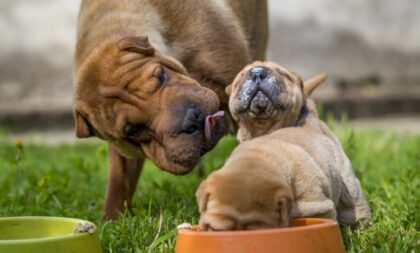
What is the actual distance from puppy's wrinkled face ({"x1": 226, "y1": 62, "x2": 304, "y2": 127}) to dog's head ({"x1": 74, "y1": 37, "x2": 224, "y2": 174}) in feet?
0.58

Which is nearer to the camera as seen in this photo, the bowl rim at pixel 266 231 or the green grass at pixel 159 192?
the bowl rim at pixel 266 231

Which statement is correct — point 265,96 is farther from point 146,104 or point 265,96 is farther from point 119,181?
point 119,181

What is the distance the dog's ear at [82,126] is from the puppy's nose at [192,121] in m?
0.43

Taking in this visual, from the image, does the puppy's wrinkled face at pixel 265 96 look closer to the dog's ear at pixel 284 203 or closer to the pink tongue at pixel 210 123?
the pink tongue at pixel 210 123

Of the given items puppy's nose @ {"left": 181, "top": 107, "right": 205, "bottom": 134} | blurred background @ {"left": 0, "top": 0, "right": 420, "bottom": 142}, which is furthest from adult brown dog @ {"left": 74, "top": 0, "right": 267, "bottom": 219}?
blurred background @ {"left": 0, "top": 0, "right": 420, "bottom": 142}

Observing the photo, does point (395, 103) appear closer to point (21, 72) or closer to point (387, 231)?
point (21, 72)

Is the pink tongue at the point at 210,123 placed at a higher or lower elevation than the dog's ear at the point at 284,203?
lower

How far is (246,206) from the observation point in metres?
2.15

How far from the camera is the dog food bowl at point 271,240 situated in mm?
2059

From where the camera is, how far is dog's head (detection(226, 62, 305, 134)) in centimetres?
264

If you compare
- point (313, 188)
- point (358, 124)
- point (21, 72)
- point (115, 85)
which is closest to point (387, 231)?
point (313, 188)

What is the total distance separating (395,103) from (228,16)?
3.08m

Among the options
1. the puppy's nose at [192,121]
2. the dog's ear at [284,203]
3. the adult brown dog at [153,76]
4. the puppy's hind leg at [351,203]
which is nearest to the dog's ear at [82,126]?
the adult brown dog at [153,76]

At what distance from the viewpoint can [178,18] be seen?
11.0ft
